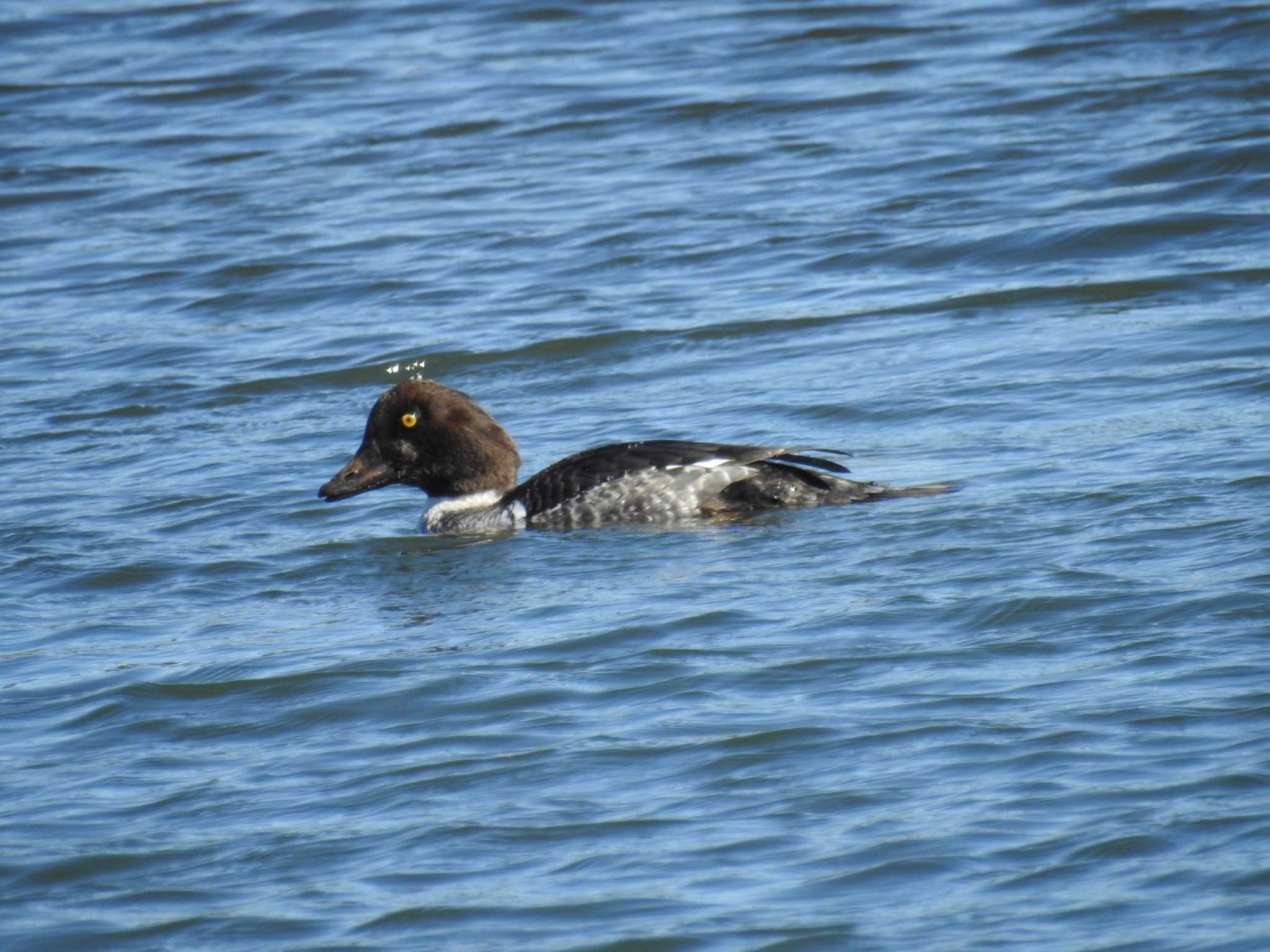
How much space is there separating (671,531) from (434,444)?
1.49 m

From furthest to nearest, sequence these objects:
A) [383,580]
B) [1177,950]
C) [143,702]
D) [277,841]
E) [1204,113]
Answer: [1204,113] < [383,580] < [143,702] < [277,841] < [1177,950]

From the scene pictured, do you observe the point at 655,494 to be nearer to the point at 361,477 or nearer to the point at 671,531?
the point at 671,531

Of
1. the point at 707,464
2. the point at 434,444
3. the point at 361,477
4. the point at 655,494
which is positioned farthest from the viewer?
the point at 434,444

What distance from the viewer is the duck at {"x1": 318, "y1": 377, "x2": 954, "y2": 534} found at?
934 cm

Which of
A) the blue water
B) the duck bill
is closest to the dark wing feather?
the blue water

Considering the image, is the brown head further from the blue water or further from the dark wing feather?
the dark wing feather

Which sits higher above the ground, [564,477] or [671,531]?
[564,477]

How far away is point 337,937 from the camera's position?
5.44 meters

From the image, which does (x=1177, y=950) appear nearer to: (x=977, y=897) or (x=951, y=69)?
(x=977, y=897)

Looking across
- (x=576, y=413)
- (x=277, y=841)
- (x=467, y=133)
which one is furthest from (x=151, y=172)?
(x=277, y=841)

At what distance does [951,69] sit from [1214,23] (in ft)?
7.59

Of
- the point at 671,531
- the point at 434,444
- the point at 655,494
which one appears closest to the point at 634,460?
the point at 655,494

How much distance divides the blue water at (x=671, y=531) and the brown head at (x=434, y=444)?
309mm

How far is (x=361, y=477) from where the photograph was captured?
10.0m
